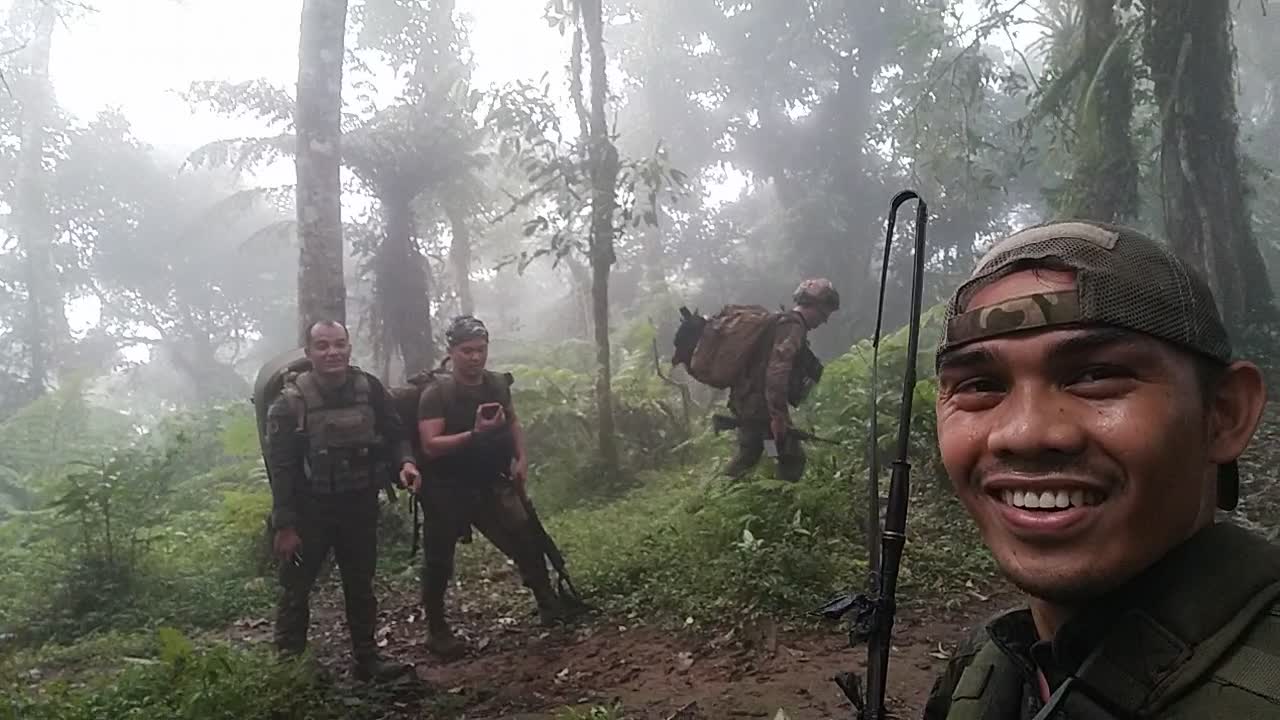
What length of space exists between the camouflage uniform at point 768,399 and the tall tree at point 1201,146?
4.86m

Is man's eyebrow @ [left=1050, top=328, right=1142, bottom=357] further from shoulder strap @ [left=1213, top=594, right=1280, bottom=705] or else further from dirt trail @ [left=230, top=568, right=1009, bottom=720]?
dirt trail @ [left=230, top=568, right=1009, bottom=720]

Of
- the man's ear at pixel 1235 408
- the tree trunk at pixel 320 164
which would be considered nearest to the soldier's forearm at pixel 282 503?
the tree trunk at pixel 320 164

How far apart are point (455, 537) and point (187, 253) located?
21419mm

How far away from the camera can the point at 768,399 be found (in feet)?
21.0

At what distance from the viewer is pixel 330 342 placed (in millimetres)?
4691

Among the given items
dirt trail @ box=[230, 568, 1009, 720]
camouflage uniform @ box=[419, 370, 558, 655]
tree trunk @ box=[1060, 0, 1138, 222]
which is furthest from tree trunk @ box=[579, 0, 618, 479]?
tree trunk @ box=[1060, 0, 1138, 222]

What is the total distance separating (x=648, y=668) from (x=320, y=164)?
5.29m

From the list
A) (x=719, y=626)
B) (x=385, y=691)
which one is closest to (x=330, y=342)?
(x=385, y=691)

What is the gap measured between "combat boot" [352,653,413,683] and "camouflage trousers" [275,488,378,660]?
0.04m

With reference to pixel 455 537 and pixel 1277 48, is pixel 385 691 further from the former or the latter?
pixel 1277 48

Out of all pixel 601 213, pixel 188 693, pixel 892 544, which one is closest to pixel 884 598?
pixel 892 544

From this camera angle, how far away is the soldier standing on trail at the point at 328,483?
4.59 meters

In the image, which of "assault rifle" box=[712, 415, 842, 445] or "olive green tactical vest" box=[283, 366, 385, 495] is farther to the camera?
"assault rifle" box=[712, 415, 842, 445]

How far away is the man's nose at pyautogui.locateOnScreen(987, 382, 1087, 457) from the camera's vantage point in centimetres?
98
